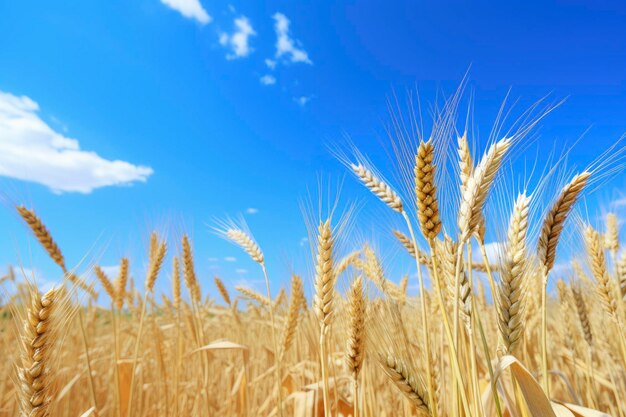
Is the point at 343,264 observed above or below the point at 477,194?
above

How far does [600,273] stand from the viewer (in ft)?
7.75

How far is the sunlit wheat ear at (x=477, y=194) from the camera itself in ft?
3.98

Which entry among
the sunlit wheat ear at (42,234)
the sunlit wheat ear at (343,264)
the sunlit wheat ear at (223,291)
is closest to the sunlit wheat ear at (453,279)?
the sunlit wheat ear at (343,264)

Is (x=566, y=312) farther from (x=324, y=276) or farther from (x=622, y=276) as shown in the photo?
(x=324, y=276)

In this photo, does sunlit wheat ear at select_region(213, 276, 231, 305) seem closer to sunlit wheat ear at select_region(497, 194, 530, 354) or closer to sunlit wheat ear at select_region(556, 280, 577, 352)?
sunlit wheat ear at select_region(556, 280, 577, 352)

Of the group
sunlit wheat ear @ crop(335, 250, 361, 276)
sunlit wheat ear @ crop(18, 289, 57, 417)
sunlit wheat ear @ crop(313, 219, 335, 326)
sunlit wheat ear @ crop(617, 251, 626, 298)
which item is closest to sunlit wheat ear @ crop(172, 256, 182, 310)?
sunlit wheat ear @ crop(335, 250, 361, 276)

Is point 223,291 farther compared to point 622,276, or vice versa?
point 223,291

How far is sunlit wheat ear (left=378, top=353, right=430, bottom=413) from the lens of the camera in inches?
56.7

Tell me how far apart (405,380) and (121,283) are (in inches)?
91.7

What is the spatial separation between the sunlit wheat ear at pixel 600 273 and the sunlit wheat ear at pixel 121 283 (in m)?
3.03

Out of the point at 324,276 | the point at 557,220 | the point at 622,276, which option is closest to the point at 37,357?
the point at 324,276

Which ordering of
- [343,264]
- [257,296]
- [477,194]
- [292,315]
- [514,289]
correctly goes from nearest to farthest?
1. [477,194]
2. [514,289]
3. [292,315]
4. [343,264]
5. [257,296]

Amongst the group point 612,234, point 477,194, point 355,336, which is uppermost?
point 612,234

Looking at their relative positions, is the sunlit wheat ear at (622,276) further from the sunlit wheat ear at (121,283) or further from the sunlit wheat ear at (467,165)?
the sunlit wheat ear at (121,283)
